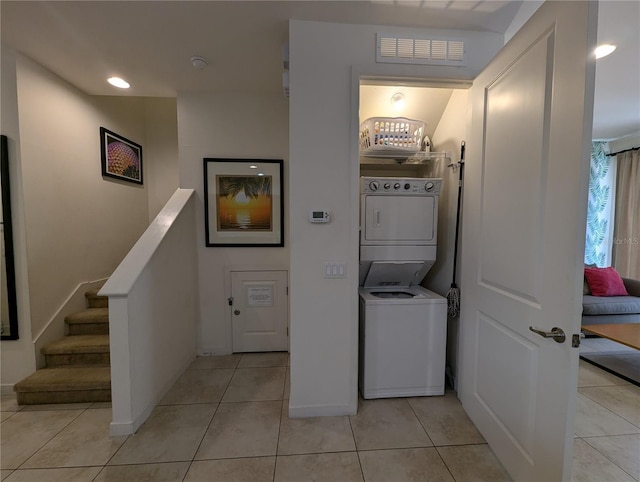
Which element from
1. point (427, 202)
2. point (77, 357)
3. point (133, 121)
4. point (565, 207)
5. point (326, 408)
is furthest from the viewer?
point (133, 121)

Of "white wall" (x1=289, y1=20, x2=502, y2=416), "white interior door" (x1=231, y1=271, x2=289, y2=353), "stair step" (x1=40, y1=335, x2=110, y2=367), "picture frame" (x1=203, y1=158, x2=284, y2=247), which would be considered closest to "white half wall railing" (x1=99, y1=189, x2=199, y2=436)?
"picture frame" (x1=203, y1=158, x2=284, y2=247)

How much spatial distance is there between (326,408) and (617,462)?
1.62m

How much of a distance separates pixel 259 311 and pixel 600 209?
5.43 meters

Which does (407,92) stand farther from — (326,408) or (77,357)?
(77,357)

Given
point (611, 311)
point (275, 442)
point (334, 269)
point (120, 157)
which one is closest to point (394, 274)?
point (334, 269)

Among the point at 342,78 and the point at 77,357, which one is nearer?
the point at 342,78

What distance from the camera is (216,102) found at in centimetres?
256

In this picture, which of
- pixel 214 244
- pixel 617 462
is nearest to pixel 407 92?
pixel 214 244

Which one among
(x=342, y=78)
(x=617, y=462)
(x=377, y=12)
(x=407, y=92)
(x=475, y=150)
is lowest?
(x=617, y=462)

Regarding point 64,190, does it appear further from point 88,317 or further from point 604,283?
point 604,283


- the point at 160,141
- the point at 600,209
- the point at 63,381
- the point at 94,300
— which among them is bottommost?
the point at 63,381

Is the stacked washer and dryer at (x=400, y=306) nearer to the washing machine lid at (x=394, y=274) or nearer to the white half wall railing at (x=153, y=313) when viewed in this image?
the washing machine lid at (x=394, y=274)

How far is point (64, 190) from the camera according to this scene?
2.32m

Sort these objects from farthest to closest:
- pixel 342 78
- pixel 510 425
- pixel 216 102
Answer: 1. pixel 216 102
2. pixel 342 78
3. pixel 510 425
